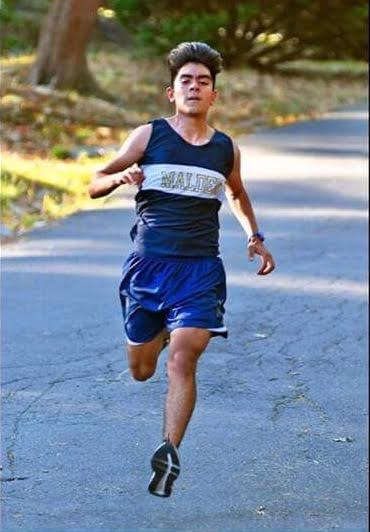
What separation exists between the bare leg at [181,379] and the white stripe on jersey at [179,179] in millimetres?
559

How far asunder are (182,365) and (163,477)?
0.50 meters

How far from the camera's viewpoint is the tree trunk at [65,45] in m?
20.4

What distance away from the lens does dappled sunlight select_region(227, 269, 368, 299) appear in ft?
32.6

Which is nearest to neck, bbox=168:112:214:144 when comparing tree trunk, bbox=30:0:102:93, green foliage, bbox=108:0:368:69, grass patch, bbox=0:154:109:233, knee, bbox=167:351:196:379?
knee, bbox=167:351:196:379

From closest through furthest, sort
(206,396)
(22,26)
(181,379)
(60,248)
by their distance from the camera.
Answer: (181,379) < (206,396) < (60,248) < (22,26)

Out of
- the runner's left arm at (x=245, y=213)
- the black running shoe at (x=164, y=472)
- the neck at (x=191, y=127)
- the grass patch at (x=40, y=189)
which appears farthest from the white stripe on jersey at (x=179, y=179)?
the grass patch at (x=40, y=189)

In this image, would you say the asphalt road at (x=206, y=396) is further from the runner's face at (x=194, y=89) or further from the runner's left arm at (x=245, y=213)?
the runner's face at (x=194, y=89)

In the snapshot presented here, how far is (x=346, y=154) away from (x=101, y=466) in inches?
504

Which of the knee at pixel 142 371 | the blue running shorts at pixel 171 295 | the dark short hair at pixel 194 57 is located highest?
the dark short hair at pixel 194 57

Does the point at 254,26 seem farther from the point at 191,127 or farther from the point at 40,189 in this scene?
the point at 191,127

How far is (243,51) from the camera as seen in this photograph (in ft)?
94.6

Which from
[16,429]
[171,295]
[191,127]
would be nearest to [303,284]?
[16,429]

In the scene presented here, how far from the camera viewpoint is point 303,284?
33.3ft

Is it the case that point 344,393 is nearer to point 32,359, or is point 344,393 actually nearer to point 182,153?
point 32,359
